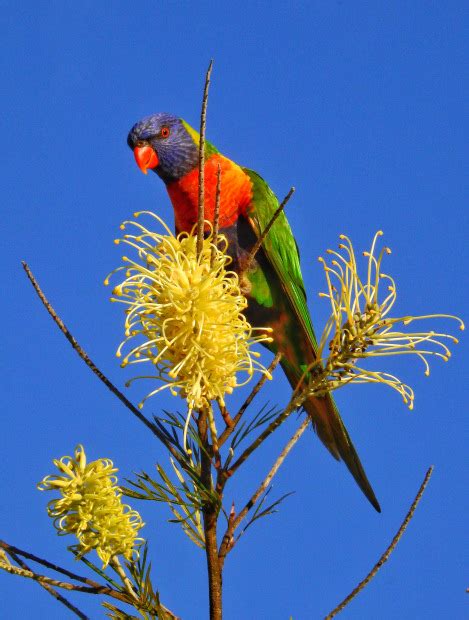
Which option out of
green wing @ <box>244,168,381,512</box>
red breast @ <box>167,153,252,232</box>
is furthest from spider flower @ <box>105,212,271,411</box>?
red breast @ <box>167,153,252,232</box>

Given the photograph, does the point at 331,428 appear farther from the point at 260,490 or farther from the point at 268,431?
the point at 268,431

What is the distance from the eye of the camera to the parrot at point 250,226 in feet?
11.9

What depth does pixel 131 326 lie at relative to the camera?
1790 mm

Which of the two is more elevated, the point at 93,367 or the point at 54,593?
the point at 93,367

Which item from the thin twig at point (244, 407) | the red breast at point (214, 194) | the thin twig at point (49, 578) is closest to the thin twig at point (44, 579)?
the thin twig at point (49, 578)

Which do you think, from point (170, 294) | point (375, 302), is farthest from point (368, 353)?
point (170, 294)

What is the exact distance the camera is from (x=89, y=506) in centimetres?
172

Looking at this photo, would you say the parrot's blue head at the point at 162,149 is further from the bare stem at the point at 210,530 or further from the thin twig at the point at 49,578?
the thin twig at the point at 49,578

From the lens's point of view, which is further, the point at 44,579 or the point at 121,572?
the point at 121,572

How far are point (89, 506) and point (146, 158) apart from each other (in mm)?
2762

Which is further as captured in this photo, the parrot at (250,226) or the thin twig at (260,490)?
the parrot at (250,226)

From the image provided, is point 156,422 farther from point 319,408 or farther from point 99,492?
point 319,408

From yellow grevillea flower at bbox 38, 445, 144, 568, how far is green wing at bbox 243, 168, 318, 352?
1.83 m

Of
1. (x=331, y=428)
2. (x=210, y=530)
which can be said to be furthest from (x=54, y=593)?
(x=331, y=428)
